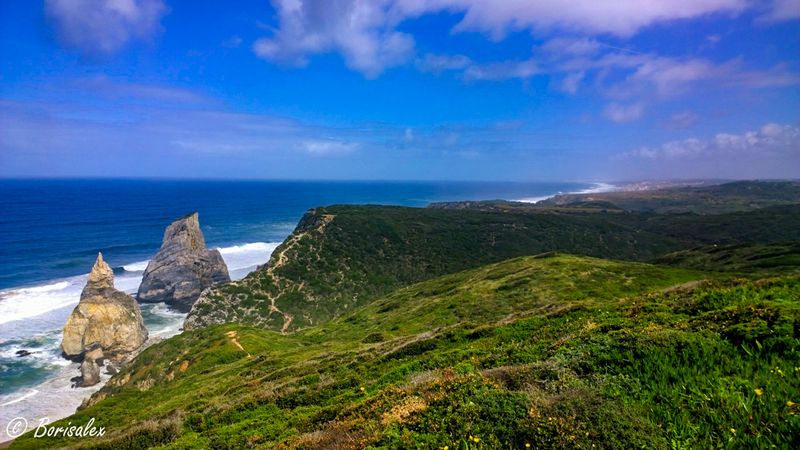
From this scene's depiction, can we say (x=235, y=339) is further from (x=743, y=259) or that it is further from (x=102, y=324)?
(x=743, y=259)

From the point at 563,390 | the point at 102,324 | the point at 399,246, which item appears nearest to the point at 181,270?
the point at 102,324

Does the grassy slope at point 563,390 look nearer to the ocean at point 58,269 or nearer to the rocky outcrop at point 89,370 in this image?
the rocky outcrop at point 89,370

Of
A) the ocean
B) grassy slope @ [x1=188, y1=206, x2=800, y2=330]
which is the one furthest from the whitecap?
grassy slope @ [x1=188, y1=206, x2=800, y2=330]

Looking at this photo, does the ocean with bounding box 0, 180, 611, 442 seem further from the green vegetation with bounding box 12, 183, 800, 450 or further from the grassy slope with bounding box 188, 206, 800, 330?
the grassy slope with bounding box 188, 206, 800, 330

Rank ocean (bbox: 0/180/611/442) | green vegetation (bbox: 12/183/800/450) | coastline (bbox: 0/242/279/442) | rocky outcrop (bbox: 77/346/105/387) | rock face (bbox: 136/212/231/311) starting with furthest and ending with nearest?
rock face (bbox: 136/212/231/311) < rocky outcrop (bbox: 77/346/105/387) < ocean (bbox: 0/180/611/442) < coastline (bbox: 0/242/279/442) < green vegetation (bbox: 12/183/800/450)

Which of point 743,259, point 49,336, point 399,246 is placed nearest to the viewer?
point 743,259

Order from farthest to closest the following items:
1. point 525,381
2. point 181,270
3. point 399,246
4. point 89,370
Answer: point 399,246
point 181,270
point 89,370
point 525,381

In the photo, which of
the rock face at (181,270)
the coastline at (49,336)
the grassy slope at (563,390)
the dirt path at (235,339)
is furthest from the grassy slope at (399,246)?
the grassy slope at (563,390)

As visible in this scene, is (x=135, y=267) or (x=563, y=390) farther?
(x=135, y=267)
